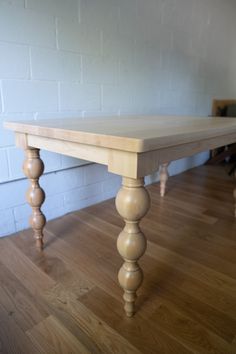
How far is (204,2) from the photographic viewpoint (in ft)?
7.59

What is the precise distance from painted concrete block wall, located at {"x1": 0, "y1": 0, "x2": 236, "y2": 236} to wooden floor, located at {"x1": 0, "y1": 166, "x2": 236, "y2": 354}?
9.4 inches

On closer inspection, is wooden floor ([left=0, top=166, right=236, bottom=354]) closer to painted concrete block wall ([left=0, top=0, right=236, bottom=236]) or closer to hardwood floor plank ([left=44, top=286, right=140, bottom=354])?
hardwood floor plank ([left=44, top=286, right=140, bottom=354])

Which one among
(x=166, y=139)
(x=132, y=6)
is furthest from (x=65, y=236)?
(x=132, y=6)

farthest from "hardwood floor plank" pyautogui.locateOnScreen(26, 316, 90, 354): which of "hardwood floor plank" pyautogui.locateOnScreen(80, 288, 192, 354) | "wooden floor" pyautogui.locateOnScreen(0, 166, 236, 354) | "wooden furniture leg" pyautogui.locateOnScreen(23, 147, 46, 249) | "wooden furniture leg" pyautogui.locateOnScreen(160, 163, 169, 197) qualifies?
"wooden furniture leg" pyautogui.locateOnScreen(160, 163, 169, 197)

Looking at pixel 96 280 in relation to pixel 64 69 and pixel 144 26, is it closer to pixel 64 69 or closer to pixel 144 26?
pixel 64 69

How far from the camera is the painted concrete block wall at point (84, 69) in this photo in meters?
1.25

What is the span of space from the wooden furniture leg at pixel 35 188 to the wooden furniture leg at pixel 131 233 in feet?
1.56

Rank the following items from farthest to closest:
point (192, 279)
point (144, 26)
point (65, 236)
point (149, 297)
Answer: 1. point (144, 26)
2. point (65, 236)
3. point (192, 279)
4. point (149, 297)

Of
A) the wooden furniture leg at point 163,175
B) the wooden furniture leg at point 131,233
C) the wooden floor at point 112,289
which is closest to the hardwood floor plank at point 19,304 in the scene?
the wooden floor at point 112,289

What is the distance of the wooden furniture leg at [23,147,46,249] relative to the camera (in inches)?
43.0

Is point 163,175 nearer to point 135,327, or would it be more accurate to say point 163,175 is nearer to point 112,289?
point 112,289

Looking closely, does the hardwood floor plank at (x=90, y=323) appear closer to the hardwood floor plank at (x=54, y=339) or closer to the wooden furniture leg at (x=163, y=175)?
the hardwood floor plank at (x=54, y=339)

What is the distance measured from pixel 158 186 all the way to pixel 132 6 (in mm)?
1231

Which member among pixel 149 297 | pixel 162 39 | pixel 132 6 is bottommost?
pixel 149 297
